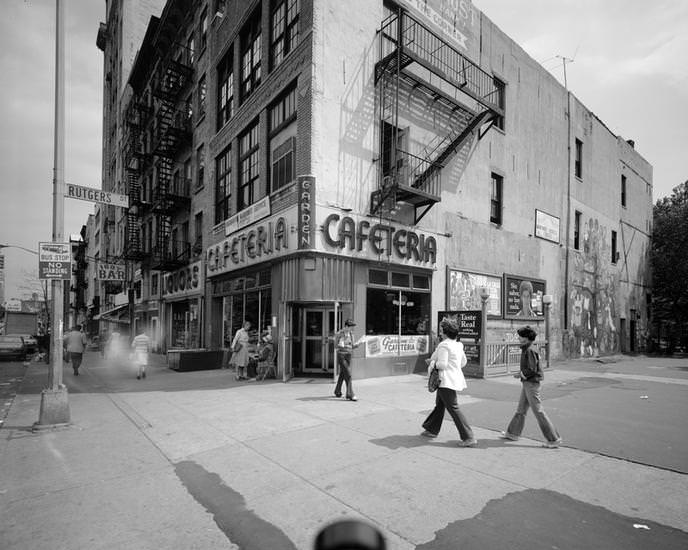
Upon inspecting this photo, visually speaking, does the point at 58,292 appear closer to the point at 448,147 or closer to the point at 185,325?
the point at 448,147

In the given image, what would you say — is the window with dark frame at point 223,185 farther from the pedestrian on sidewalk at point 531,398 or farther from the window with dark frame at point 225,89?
the pedestrian on sidewalk at point 531,398

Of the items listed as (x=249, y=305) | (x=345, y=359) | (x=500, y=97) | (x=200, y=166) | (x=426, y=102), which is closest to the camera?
(x=345, y=359)

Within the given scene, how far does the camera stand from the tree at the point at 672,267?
3306 centimetres

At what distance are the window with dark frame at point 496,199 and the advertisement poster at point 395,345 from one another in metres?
7.23

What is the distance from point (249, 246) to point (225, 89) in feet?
30.1

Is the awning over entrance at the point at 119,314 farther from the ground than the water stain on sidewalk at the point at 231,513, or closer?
farther from the ground

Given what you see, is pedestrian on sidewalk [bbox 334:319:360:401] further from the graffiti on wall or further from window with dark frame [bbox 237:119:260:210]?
the graffiti on wall

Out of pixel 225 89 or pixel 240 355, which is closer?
pixel 240 355

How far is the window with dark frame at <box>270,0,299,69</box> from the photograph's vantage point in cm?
1443

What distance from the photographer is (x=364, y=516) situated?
13.8 feet

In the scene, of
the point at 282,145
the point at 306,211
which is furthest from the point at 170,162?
the point at 306,211

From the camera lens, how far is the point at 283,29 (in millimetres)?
15172

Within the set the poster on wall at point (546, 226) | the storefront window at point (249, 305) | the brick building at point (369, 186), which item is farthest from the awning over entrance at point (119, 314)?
the poster on wall at point (546, 226)

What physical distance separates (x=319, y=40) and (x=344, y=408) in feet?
35.3
